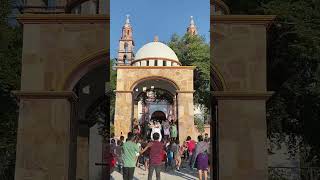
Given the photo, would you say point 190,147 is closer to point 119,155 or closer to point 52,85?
point 119,155

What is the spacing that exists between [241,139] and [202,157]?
4.42ft

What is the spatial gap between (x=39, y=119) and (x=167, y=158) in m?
2.33

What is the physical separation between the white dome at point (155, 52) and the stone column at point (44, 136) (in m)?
1.74

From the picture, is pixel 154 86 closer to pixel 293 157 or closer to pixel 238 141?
pixel 238 141

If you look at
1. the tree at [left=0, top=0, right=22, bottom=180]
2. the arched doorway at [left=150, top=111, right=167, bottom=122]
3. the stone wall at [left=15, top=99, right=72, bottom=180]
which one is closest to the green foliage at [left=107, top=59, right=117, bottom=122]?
the arched doorway at [left=150, top=111, right=167, bottom=122]

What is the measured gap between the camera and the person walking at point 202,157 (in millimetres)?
6383

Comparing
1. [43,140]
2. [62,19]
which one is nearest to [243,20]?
[62,19]

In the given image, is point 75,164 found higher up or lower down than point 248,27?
lower down

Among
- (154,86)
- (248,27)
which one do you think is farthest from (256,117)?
(154,86)

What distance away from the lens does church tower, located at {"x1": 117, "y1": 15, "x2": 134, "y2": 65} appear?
636 centimetres

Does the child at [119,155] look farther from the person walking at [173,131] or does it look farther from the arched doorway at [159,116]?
the person walking at [173,131]

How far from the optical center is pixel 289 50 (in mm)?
9617

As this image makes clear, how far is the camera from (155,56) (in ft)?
20.2

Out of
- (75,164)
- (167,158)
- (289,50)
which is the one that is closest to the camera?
(167,158)
